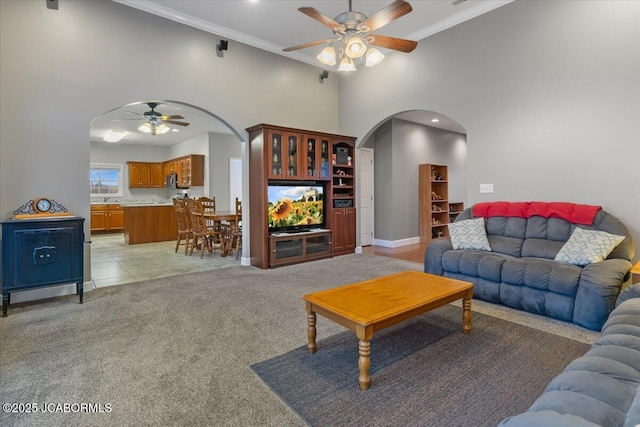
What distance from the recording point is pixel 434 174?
795 cm

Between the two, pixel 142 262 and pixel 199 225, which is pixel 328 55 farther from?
pixel 142 262

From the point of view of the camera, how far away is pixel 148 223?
795 cm

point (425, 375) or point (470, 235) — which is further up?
point (470, 235)

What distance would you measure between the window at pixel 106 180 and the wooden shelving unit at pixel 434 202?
9300mm

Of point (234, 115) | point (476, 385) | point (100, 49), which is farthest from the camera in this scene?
point (234, 115)

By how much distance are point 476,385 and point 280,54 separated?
5539 millimetres

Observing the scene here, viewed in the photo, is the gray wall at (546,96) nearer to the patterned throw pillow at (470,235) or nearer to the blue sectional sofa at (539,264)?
the blue sectional sofa at (539,264)

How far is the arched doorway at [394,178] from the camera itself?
7.17 meters

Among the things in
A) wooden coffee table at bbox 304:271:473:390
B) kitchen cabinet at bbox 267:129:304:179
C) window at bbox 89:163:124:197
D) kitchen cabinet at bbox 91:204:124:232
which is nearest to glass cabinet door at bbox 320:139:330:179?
kitchen cabinet at bbox 267:129:304:179

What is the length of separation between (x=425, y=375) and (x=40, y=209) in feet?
13.7

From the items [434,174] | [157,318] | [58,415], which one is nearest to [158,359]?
[58,415]

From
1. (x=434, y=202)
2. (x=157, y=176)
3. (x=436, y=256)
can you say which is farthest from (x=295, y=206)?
(x=157, y=176)

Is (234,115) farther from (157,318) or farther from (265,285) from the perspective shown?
(157,318)

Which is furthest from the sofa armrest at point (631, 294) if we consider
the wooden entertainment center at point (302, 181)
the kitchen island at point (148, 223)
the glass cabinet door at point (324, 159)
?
the kitchen island at point (148, 223)
